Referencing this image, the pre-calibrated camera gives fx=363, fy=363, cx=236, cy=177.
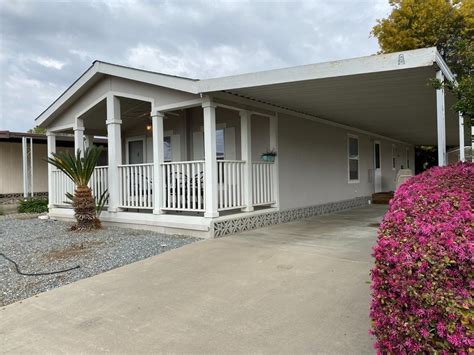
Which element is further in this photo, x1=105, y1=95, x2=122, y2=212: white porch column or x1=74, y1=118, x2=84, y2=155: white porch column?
x1=74, y1=118, x2=84, y2=155: white porch column

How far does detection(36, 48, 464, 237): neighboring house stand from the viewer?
527cm

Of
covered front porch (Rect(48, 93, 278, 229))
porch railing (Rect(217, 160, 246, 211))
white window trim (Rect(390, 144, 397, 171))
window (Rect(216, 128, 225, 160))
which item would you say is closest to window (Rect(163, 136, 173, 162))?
covered front porch (Rect(48, 93, 278, 229))

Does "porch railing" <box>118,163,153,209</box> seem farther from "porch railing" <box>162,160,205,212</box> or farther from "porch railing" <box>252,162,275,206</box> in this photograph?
"porch railing" <box>252,162,275,206</box>

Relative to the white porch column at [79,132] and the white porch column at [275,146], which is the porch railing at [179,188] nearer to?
the white porch column at [275,146]

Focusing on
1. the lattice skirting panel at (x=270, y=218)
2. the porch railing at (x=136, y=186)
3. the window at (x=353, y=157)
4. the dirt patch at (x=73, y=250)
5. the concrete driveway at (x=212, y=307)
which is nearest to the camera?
the concrete driveway at (x=212, y=307)

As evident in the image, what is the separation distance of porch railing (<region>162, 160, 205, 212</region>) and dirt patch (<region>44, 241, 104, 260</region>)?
145 cm

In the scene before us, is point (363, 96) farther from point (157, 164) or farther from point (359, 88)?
point (157, 164)

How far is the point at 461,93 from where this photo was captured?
12.2 ft

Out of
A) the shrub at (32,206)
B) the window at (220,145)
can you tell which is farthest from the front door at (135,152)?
the shrub at (32,206)

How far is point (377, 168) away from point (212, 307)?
37.4 feet

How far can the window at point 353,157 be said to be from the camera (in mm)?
11094

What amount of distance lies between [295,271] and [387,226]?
7.14ft

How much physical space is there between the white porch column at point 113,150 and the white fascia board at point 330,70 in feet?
8.55

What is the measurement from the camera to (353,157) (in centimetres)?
1136
